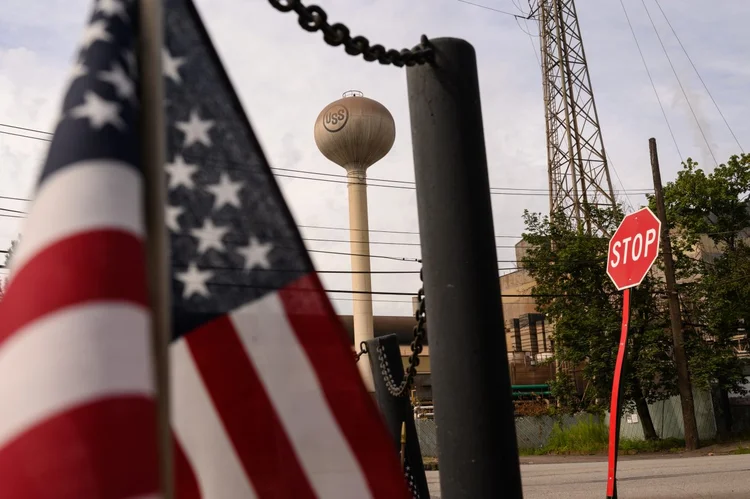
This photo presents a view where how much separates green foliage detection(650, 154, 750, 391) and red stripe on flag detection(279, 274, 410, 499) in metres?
25.5

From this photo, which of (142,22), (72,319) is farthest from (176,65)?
(72,319)

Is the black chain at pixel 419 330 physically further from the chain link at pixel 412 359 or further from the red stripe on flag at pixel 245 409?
the red stripe on flag at pixel 245 409

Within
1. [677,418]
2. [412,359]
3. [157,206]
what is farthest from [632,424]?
[157,206]

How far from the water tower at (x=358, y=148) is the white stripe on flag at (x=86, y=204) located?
→ 30886 mm

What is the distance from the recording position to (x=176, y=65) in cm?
124

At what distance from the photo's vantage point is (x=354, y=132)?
3297 cm

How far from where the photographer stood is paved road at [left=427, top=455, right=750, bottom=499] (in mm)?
10266

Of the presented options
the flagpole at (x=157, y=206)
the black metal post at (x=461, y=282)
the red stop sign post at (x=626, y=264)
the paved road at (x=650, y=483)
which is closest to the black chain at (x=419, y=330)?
the black metal post at (x=461, y=282)

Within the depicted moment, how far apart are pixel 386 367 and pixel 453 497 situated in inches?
115

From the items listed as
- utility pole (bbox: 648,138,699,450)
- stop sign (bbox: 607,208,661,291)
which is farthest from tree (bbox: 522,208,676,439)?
stop sign (bbox: 607,208,661,291)

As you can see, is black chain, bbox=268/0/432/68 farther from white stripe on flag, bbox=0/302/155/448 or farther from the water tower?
the water tower

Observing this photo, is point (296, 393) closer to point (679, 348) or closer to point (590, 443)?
point (679, 348)

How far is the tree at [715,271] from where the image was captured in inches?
1007

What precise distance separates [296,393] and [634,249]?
373cm
